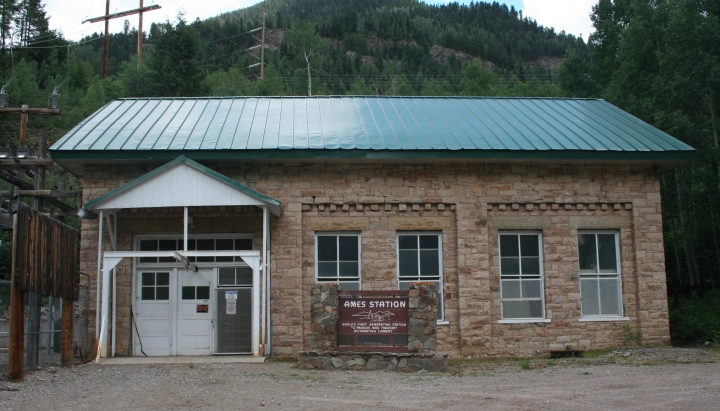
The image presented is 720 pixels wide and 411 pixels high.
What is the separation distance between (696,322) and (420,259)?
24.5ft

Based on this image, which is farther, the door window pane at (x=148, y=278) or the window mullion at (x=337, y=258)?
the window mullion at (x=337, y=258)

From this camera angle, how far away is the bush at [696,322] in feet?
57.8

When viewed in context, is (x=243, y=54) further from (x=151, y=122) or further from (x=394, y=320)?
(x=394, y=320)

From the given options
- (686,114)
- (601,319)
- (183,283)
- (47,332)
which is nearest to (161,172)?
(183,283)

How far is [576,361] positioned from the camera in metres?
14.0

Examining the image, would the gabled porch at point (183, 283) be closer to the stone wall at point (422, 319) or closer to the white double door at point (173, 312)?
the white double door at point (173, 312)

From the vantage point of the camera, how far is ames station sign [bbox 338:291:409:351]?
504 inches

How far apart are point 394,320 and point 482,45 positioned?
338 ft

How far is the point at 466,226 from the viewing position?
1614cm

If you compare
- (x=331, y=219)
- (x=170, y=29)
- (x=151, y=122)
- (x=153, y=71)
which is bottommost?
(x=331, y=219)

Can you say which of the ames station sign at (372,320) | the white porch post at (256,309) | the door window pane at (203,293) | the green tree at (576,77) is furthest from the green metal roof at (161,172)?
the green tree at (576,77)

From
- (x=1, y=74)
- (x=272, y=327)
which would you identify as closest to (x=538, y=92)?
(x=1, y=74)

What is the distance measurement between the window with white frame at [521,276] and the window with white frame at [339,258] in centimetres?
338

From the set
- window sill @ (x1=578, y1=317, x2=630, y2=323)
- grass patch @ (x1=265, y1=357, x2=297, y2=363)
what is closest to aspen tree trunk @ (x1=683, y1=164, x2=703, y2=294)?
window sill @ (x1=578, y1=317, x2=630, y2=323)
